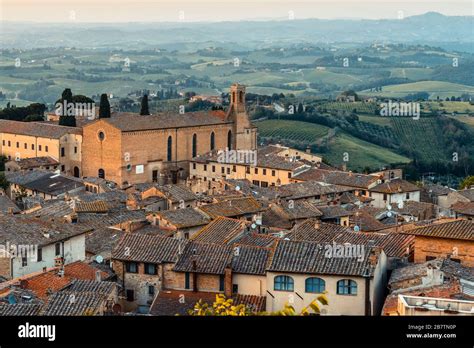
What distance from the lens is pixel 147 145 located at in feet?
169

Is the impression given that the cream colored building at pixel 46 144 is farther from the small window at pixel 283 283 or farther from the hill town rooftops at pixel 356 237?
the small window at pixel 283 283

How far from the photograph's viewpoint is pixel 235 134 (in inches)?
2263

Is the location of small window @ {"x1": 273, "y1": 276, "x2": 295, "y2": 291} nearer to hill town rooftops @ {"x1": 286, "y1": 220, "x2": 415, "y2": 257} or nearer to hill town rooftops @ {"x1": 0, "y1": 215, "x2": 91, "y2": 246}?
hill town rooftops @ {"x1": 286, "y1": 220, "x2": 415, "y2": 257}

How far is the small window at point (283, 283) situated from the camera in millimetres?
16250

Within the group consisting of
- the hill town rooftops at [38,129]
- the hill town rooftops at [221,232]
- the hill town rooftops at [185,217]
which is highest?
the hill town rooftops at [221,232]

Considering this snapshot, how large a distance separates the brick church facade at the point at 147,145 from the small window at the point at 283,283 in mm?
33151

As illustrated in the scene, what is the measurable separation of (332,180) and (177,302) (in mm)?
27058

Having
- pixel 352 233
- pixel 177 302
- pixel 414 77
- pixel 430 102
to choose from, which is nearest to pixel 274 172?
pixel 352 233

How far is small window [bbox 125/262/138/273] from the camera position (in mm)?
18984

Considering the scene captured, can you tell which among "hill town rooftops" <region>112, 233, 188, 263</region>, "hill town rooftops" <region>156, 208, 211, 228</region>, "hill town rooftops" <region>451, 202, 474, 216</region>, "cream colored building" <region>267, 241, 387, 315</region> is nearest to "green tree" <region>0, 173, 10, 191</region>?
"hill town rooftops" <region>156, 208, 211, 228</region>

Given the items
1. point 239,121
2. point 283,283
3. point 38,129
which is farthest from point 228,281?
point 239,121

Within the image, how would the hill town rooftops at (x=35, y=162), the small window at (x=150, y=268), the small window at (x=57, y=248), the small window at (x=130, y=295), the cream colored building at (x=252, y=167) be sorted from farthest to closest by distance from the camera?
the hill town rooftops at (x=35, y=162)
the cream colored building at (x=252, y=167)
the small window at (x=57, y=248)
the small window at (x=130, y=295)
the small window at (x=150, y=268)

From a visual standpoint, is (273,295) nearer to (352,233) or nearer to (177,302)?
(177,302)

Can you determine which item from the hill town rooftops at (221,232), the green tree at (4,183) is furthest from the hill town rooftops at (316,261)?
the green tree at (4,183)
